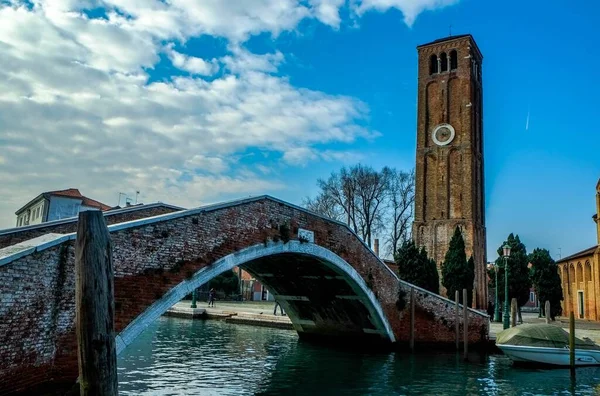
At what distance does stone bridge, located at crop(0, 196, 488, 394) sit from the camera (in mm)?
6887

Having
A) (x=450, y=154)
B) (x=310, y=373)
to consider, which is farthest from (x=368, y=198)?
(x=310, y=373)

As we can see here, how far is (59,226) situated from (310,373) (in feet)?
20.2

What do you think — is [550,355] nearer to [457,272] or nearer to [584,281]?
[457,272]

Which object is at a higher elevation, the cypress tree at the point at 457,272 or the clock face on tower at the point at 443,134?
the clock face on tower at the point at 443,134

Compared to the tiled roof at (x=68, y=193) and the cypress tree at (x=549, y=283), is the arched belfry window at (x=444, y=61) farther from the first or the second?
the tiled roof at (x=68, y=193)

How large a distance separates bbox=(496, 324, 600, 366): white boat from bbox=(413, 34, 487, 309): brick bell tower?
16856 millimetres

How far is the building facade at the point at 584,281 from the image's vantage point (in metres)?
25.3

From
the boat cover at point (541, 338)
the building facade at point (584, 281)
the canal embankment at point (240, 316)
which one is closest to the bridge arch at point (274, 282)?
the canal embankment at point (240, 316)

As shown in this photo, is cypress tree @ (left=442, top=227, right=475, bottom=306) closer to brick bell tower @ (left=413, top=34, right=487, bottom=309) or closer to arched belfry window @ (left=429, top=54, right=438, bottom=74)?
brick bell tower @ (left=413, top=34, right=487, bottom=309)

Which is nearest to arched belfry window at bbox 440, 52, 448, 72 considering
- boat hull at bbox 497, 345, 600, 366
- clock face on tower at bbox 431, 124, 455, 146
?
clock face on tower at bbox 431, 124, 455, 146

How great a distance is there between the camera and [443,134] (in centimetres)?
3247

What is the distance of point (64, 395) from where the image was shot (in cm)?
720

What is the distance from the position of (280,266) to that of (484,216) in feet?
71.9

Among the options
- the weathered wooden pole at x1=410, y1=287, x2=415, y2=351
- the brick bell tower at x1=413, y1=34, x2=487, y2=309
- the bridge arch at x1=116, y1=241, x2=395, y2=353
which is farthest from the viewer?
the brick bell tower at x1=413, y1=34, x2=487, y2=309
